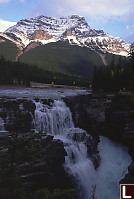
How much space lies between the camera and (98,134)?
97.0 ft

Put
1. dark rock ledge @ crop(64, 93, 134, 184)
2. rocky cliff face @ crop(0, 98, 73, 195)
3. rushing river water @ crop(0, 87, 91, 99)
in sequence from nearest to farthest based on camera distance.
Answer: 1. rocky cliff face @ crop(0, 98, 73, 195)
2. dark rock ledge @ crop(64, 93, 134, 184)
3. rushing river water @ crop(0, 87, 91, 99)

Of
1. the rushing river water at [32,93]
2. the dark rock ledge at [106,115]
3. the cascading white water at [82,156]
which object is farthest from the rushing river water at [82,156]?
the rushing river water at [32,93]

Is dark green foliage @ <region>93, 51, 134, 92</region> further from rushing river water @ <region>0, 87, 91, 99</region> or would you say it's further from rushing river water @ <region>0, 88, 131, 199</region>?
rushing river water @ <region>0, 88, 131, 199</region>

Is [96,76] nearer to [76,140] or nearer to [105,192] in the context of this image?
[76,140]

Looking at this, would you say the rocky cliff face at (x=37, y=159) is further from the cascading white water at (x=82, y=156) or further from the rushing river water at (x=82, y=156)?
the cascading white water at (x=82, y=156)

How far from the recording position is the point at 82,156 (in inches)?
806


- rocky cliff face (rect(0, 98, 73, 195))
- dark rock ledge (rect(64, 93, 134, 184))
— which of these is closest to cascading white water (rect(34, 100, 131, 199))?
rocky cliff face (rect(0, 98, 73, 195))

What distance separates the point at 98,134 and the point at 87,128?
3149 mm

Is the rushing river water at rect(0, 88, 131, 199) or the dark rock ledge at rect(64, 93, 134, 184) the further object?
the dark rock ledge at rect(64, 93, 134, 184)

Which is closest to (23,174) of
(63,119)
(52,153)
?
(52,153)

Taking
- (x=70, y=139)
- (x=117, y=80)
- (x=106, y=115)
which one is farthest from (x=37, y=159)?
(x=117, y=80)

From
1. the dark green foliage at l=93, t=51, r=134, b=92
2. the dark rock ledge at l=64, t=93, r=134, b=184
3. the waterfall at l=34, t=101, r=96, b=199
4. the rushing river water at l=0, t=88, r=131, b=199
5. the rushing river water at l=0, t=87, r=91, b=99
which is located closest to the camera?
the waterfall at l=34, t=101, r=96, b=199

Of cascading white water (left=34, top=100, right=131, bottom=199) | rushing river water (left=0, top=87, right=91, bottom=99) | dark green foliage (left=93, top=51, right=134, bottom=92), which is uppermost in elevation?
dark green foliage (left=93, top=51, right=134, bottom=92)

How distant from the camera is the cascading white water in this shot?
18.0 m
